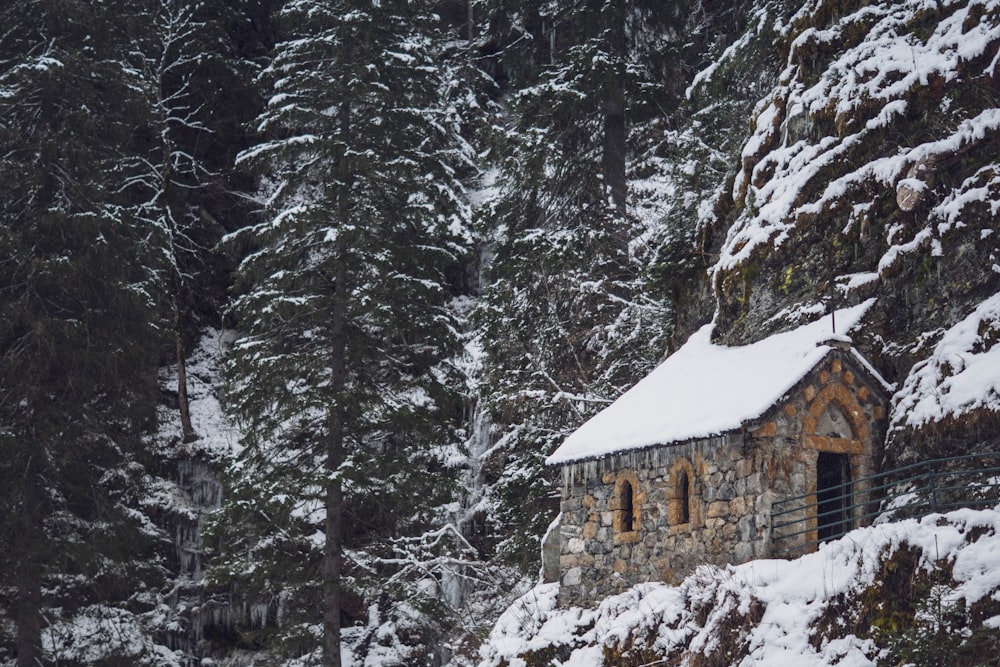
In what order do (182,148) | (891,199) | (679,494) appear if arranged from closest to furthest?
(891,199), (679,494), (182,148)

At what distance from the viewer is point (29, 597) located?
57.7ft

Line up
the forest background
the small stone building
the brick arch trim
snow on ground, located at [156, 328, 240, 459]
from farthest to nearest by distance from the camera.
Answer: snow on ground, located at [156, 328, 240, 459], the forest background, the brick arch trim, the small stone building

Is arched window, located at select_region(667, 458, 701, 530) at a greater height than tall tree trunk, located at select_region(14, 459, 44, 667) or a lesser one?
greater

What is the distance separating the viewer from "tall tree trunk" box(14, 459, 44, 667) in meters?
17.5

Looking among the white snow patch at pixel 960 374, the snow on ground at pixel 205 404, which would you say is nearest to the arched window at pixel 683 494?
the white snow patch at pixel 960 374

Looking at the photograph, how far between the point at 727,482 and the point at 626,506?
200 centimetres

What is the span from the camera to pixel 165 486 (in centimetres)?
2386

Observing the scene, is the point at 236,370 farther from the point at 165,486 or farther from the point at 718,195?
the point at 718,195

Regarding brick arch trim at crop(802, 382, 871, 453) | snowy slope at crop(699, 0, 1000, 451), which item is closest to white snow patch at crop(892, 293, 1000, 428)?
snowy slope at crop(699, 0, 1000, 451)

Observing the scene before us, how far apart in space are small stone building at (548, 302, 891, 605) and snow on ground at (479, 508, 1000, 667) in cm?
102

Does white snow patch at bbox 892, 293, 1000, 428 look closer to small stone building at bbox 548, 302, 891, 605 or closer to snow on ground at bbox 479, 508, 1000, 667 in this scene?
small stone building at bbox 548, 302, 891, 605

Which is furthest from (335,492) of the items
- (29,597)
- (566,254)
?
(566,254)

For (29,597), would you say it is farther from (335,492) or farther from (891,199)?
(891,199)

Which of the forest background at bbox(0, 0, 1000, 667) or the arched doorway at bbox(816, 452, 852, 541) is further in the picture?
the forest background at bbox(0, 0, 1000, 667)
